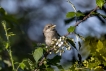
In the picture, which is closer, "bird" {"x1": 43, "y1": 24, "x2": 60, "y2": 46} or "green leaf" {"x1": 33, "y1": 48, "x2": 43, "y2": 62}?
"green leaf" {"x1": 33, "y1": 48, "x2": 43, "y2": 62}

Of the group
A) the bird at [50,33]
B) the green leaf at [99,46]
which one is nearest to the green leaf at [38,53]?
the green leaf at [99,46]

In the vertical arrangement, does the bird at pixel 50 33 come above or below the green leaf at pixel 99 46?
above

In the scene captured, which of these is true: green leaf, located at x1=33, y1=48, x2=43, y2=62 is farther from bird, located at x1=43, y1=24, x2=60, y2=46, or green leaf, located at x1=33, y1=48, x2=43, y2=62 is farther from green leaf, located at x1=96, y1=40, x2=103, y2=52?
bird, located at x1=43, y1=24, x2=60, y2=46

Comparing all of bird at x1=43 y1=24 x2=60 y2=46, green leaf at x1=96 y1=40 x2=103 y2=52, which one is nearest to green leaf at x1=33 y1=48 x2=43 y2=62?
green leaf at x1=96 y1=40 x2=103 y2=52

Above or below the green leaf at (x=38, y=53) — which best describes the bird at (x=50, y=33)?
above

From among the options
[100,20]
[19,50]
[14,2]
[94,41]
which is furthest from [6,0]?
[94,41]

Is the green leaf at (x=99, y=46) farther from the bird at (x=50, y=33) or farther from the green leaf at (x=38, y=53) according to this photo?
the bird at (x=50, y=33)

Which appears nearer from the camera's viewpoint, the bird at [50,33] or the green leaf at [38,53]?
the green leaf at [38,53]

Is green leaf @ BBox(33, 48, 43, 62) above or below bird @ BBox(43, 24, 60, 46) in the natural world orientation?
below

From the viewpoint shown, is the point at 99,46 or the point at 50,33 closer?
the point at 99,46

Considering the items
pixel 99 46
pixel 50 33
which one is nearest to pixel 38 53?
pixel 99 46

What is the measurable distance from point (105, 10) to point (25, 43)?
378 centimetres

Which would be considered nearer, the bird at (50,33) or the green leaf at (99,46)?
the green leaf at (99,46)

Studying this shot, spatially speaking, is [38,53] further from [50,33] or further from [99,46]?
[50,33]
